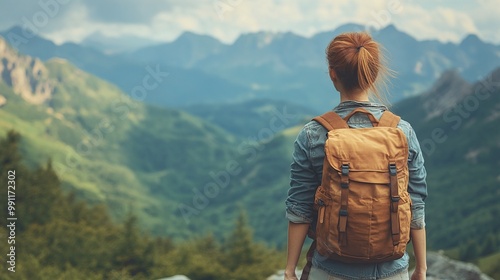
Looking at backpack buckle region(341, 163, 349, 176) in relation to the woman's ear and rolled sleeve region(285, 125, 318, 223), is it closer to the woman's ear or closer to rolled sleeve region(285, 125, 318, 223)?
rolled sleeve region(285, 125, 318, 223)

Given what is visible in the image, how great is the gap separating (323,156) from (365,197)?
520 mm

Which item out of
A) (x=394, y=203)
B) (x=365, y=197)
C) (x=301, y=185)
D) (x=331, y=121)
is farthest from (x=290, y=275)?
(x=331, y=121)

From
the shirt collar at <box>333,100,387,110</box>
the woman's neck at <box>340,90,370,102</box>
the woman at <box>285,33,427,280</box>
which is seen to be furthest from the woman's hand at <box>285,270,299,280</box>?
the woman's neck at <box>340,90,370,102</box>

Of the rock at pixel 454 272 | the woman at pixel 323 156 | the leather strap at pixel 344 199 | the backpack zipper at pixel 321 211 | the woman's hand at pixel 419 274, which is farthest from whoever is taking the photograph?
the rock at pixel 454 272

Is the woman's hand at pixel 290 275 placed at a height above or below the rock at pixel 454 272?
above

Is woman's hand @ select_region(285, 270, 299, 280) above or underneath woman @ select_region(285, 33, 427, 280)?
underneath

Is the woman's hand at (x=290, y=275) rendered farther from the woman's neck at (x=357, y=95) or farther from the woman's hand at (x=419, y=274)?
the woman's neck at (x=357, y=95)

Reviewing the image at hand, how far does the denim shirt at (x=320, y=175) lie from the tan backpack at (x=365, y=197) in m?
0.16

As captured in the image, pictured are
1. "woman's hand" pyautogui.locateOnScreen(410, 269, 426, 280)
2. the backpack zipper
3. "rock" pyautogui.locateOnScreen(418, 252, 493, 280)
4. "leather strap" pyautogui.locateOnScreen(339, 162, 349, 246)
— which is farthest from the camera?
"rock" pyautogui.locateOnScreen(418, 252, 493, 280)

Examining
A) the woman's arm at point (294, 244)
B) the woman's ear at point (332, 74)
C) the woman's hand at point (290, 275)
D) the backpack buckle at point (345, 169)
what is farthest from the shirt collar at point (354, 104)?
the woman's hand at point (290, 275)

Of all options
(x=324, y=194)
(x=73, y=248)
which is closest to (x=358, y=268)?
(x=324, y=194)

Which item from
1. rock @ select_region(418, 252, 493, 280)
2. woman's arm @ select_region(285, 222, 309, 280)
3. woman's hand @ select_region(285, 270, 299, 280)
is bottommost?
rock @ select_region(418, 252, 493, 280)

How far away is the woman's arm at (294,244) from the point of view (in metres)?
4.82

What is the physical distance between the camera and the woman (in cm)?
466
